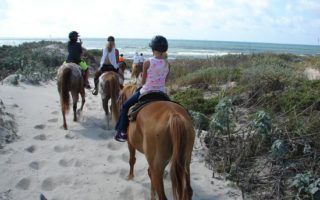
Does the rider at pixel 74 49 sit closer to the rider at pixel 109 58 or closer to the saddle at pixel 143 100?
the rider at pixel 109 58

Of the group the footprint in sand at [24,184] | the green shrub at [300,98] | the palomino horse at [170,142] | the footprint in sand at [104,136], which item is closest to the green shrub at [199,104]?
the green shrub at [300,98]

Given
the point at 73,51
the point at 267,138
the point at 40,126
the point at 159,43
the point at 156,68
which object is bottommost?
the point at 40,126

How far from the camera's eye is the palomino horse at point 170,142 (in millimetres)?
3947

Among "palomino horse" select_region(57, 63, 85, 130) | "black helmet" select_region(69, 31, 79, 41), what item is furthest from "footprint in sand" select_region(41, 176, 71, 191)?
"black helmet" select_region(69, 31, 79, 41)

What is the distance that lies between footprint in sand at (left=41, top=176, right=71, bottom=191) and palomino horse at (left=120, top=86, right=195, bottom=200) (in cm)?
200

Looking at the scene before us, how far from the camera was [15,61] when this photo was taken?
19.5 meters

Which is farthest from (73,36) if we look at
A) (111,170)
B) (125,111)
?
(125,111)

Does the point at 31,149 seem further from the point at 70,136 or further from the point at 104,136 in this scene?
the point at 104,136

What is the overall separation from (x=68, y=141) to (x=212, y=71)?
6548 mm

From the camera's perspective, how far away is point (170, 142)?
413 centimetres

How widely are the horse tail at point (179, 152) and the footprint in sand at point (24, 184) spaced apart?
287 cm

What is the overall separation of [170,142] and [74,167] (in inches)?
118

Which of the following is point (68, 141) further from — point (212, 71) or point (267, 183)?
point (212, 71)

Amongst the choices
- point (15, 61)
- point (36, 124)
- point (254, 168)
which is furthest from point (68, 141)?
point (15, 61)
